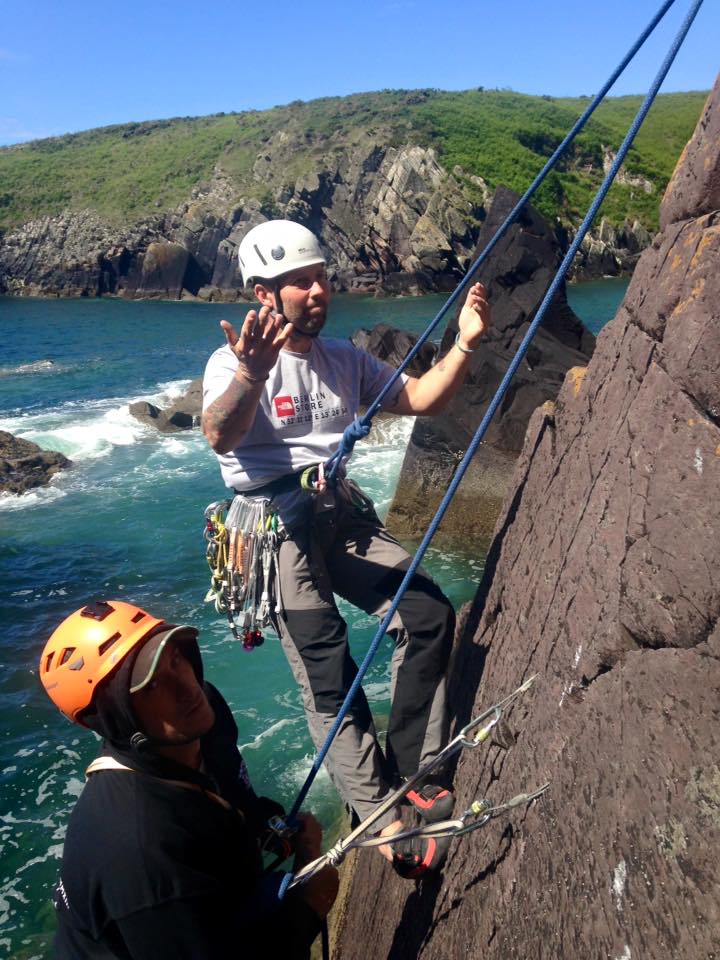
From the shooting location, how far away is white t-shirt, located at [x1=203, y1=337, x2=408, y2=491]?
12.0ft

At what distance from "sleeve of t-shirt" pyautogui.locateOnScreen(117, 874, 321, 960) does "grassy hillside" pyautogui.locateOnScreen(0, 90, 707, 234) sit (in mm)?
66253

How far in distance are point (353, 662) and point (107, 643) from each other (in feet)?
5.06

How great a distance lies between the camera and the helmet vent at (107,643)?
226 cm

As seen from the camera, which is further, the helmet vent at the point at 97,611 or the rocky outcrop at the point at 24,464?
the rocky outcrop at the point at 24,464

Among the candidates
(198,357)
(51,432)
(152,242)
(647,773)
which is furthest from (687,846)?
(152,242)

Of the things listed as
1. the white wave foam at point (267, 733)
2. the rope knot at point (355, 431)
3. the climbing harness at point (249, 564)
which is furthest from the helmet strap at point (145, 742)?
the white wave foam at point (267, 733)

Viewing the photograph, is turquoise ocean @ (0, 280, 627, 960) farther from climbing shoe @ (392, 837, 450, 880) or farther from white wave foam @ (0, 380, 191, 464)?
climbing shoe @ (392, 837, 450, 880)

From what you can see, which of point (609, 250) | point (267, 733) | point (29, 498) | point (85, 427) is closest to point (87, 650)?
point (267, 733)

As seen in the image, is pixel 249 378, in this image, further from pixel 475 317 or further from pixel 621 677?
pixel 621 677

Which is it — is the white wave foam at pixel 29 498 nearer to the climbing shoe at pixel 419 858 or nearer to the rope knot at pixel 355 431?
the rope knot at pixel 355 431

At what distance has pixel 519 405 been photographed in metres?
12.5

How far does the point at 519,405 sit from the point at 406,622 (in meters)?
9.36

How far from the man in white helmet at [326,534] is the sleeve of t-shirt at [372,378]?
0.32 ft

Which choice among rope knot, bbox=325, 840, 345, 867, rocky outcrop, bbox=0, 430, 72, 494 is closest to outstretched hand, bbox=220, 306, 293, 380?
rope knot, bbox=325, 840, 345, 867
